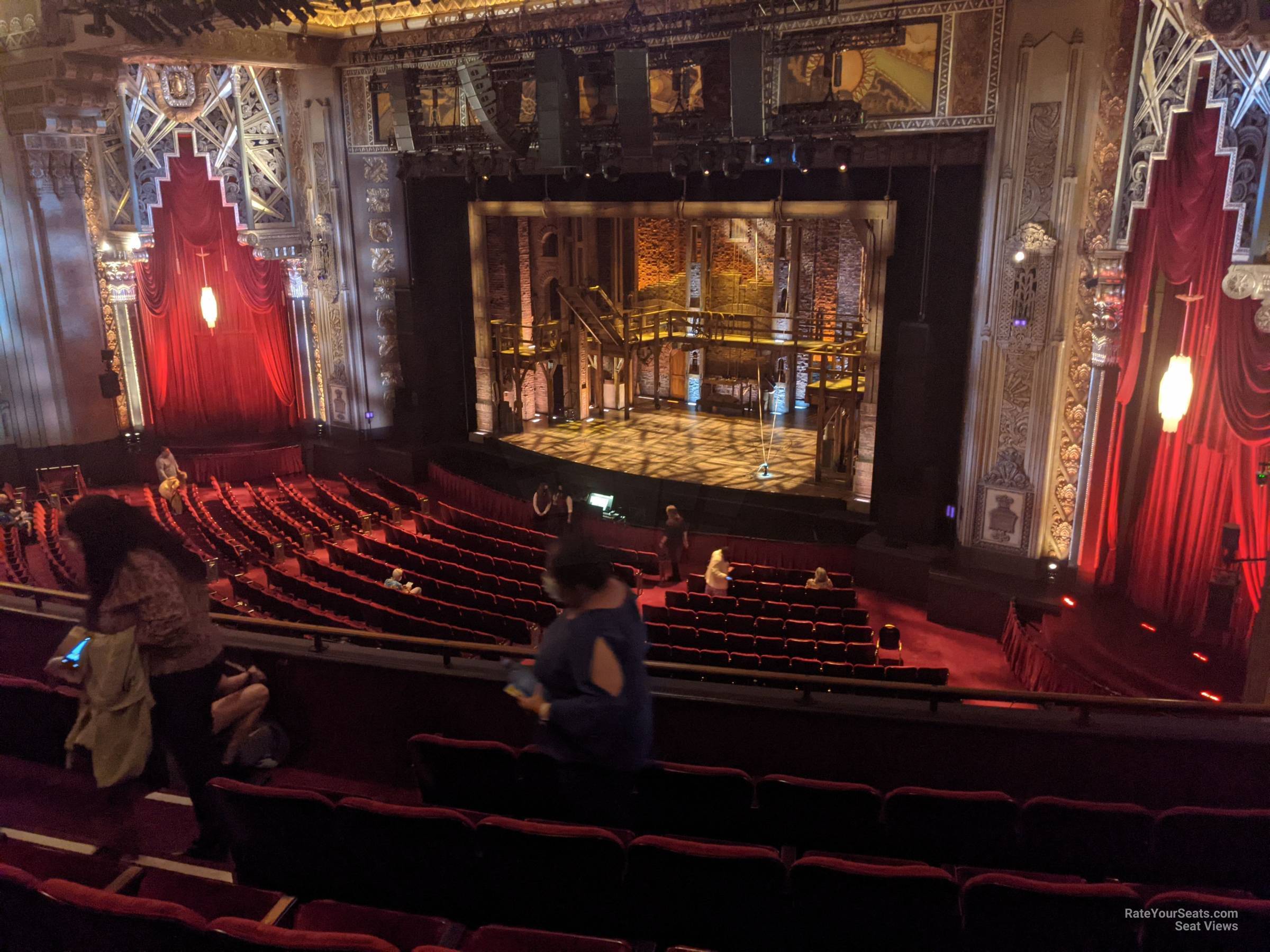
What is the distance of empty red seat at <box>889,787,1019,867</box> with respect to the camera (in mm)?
3240

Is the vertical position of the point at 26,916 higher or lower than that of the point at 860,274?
lower

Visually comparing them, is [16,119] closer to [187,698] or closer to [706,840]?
[187,698]

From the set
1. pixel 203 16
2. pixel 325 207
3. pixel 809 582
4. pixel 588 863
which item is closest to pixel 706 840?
pixel 588 863

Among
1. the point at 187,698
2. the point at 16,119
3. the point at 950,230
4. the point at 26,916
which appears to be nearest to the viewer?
the point at 26,916

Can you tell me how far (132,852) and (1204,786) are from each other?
13.9 feet

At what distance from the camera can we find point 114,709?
3.21 meters

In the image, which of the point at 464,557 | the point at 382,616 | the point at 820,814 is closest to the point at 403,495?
the point at 464,557

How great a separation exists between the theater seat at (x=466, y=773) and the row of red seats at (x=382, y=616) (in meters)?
3.73

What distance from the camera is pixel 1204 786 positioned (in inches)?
142

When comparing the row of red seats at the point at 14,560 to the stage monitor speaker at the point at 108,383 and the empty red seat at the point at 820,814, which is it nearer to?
the stage monitor speaker at the point at 108,383

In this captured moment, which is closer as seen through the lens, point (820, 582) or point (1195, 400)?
point (1195, 400)

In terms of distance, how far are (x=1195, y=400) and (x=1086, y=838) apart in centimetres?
542

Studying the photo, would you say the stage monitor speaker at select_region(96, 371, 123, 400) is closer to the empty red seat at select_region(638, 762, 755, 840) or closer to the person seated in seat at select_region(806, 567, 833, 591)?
the person seated in seat at select_region(806, 567, 833, 591)

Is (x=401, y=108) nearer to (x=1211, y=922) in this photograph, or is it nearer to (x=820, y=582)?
(x=820, y=582)
